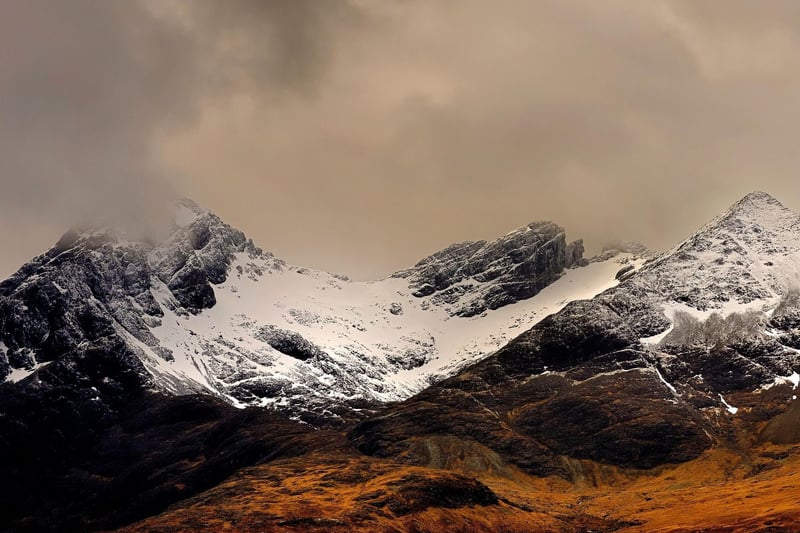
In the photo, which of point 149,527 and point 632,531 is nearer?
point 632,531

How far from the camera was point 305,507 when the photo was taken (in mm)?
198375

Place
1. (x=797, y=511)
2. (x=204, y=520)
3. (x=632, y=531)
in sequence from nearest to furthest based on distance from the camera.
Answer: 1. (x=797, y=511)
2. (x=632, y=531)
3. (x=204, y=520)

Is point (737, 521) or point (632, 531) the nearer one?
point (737, 521)

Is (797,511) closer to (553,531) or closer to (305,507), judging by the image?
(553,531)

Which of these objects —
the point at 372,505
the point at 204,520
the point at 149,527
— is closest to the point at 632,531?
the point at 372,505

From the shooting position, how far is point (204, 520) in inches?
7638

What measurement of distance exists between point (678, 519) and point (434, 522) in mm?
54530

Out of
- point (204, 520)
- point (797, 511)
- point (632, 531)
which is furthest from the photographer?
point (204, 520)

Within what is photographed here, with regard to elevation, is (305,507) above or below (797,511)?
above

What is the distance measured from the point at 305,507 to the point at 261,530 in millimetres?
17496

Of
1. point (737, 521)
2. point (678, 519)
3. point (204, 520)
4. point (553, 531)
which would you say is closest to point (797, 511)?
point (737, 521)

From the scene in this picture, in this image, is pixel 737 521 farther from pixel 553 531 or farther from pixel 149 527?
pixel 149 527

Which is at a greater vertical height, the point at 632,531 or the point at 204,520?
the point at 204,520

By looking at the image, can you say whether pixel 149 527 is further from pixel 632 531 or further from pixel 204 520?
pixel 632 531
